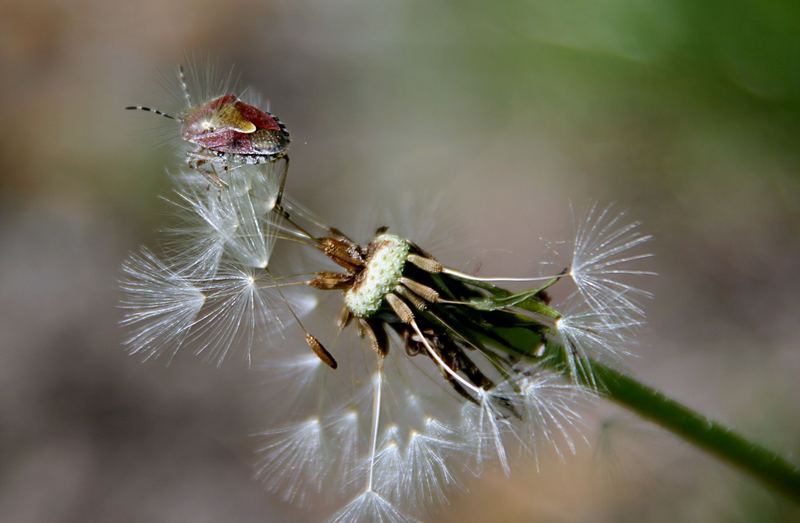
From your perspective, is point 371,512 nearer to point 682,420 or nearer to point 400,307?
point 400,307

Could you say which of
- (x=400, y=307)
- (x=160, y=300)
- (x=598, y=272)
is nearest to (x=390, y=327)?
(x=400, y=307)

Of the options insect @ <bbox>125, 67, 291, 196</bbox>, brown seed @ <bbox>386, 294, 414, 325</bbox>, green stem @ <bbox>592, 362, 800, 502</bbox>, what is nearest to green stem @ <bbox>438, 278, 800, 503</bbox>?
green stem @ <bbox>592, 362, 800, 502</bbox>

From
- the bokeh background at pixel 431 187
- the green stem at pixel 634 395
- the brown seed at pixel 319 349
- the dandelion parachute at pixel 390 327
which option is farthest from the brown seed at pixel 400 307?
the bokeh background at pixel 431 187

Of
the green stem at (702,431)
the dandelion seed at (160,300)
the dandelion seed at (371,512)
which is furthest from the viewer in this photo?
the dandelion seed at (371,512)

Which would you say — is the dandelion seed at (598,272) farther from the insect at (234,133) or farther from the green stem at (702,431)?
the insect at (234,133)

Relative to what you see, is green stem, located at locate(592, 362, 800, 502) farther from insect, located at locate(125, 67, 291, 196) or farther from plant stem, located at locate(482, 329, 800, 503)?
insect, located at locate(125, 67, 291, 196)

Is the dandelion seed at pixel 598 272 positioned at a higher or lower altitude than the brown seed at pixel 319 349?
higher
